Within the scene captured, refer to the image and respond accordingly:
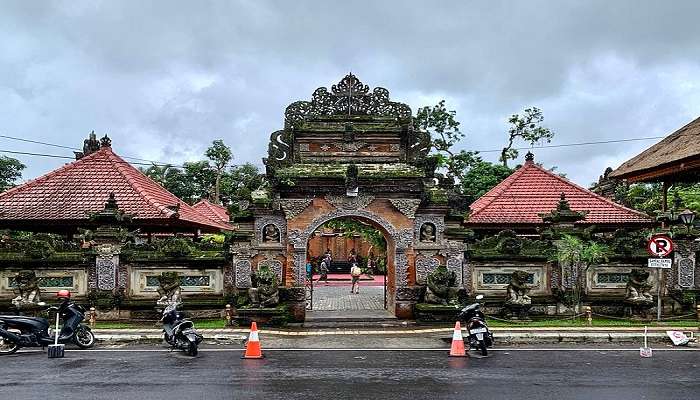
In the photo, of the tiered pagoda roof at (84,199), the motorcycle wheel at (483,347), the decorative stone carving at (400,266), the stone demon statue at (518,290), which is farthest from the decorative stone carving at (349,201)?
the motorcycle wheel at (483,347)

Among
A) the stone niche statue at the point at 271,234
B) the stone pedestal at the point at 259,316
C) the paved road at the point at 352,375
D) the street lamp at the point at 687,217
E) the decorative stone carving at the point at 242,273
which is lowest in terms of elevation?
the paved road at the point at 352,375

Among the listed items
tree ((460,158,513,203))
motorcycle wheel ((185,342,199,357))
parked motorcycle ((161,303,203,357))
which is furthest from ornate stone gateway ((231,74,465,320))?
tree ((460,158,513,203))

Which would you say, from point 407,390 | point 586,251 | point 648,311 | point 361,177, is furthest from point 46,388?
point 648,311

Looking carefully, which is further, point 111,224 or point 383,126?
point 383,126

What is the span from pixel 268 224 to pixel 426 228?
4204 mm

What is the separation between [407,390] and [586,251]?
8.82 meters

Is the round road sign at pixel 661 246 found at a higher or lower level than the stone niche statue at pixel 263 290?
higher

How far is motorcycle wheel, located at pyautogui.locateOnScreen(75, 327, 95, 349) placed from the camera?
12.8 m

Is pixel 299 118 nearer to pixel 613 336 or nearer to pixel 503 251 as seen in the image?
pixel 503 251

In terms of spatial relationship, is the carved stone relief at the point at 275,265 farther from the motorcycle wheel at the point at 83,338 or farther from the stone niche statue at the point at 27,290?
the stone niche statue at the point at 27,290

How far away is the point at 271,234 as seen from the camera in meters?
16.3

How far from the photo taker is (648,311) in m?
16.2

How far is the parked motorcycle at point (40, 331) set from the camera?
40.3 feet

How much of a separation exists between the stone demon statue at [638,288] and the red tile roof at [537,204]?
4.30m
